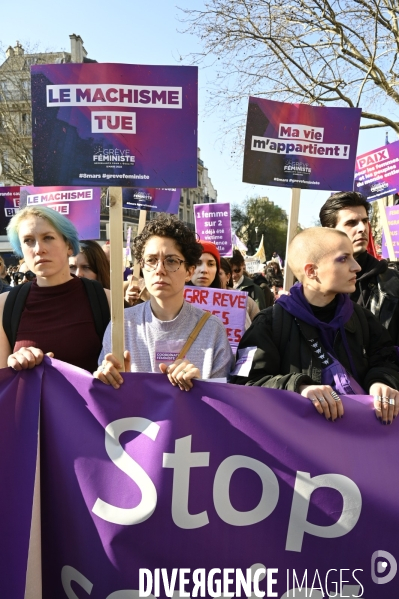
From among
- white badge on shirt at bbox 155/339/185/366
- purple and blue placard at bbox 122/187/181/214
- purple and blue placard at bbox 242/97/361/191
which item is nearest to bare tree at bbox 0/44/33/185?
purple and blue placard at bbox 122/187/181/214

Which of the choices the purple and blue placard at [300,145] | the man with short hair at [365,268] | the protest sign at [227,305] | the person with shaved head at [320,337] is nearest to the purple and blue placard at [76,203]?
the protest sign at [227,305]

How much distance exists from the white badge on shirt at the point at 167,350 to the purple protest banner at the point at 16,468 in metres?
0.48

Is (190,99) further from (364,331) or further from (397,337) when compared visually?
(397,337)

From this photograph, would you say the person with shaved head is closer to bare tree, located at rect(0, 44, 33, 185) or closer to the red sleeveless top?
the red sleeveless top

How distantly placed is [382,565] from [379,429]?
47cm

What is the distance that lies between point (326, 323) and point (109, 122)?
1.24 meters

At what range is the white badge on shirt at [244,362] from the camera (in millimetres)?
2320

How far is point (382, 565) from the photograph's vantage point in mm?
2105

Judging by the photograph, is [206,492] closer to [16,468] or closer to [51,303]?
[16,468]

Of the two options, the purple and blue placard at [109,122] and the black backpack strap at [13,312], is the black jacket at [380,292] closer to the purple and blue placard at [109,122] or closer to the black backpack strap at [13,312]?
the purple and blue placard at [109,122]

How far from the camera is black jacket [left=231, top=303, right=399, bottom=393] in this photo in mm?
2328

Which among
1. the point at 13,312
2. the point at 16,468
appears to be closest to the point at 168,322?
the point at 13,312

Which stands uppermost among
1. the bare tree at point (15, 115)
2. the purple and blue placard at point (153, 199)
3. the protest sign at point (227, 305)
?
the bare tree at point (15, 115)

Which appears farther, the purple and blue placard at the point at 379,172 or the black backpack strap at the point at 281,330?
the purple and blue placard at the point at 379,172
